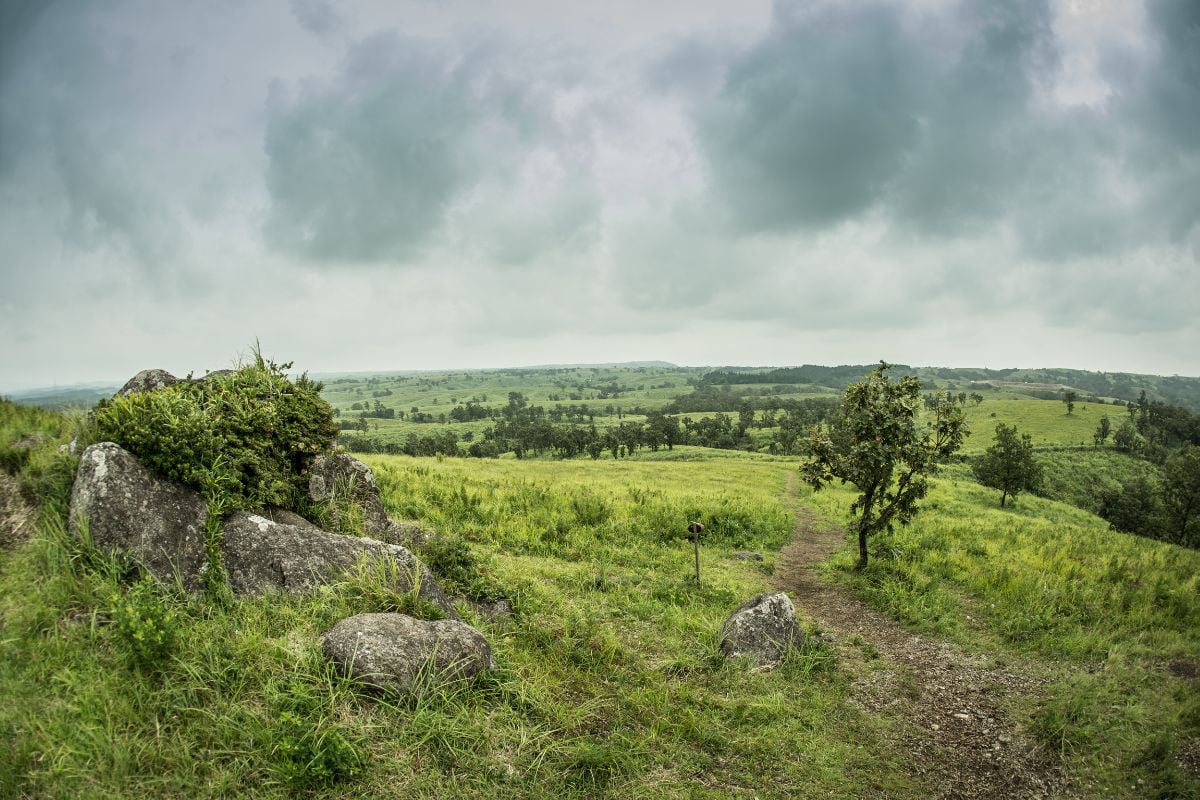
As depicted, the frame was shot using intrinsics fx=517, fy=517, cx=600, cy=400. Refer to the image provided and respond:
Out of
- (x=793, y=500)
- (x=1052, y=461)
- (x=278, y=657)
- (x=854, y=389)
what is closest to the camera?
(x=278, y=657)

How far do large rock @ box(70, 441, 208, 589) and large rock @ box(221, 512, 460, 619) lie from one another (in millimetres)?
429

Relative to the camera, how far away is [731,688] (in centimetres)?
901

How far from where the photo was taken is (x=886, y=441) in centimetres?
1661

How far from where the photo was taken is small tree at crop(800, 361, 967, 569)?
1628 centimetres

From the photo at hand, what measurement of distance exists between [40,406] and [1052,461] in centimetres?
11538

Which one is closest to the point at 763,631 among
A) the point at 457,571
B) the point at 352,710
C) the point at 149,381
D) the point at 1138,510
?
the point at 457,571

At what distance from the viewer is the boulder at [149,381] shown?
30.7ft

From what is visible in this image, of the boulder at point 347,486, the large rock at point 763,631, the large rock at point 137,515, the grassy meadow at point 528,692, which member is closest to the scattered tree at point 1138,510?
the grassy meadow at point 528,692

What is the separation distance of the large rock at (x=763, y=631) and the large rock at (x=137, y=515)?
357 inches

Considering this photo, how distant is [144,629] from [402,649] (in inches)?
109

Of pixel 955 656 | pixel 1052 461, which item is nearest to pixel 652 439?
pixel 1052 461

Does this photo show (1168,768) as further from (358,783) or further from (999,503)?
(999,503)

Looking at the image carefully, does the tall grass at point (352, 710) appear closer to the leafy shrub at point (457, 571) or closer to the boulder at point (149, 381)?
the leafy shrub at point (457, 571)

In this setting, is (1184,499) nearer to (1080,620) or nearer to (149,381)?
(1080,620)
